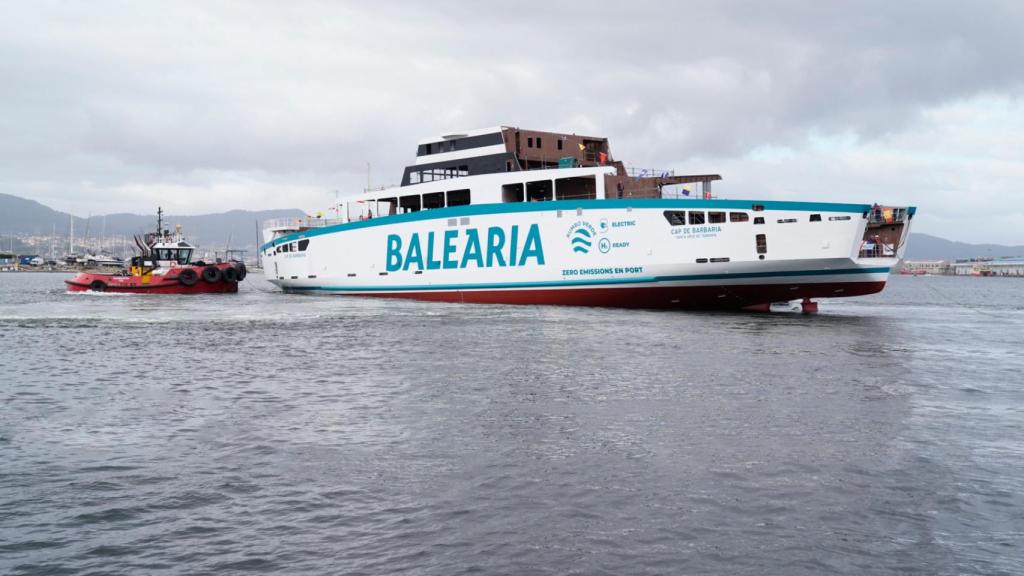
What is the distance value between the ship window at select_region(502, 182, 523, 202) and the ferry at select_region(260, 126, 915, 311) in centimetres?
6

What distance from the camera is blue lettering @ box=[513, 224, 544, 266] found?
38.0 meters

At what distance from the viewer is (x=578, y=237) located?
36969mm

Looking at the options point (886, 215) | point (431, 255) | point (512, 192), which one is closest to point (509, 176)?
point (512, 192)

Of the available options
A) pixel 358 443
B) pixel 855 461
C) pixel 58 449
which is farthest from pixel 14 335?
pixel 855 461

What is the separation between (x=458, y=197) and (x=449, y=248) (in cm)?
369

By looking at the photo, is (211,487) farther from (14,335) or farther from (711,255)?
(711,255)

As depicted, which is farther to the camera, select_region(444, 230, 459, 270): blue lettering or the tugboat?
the tugboat

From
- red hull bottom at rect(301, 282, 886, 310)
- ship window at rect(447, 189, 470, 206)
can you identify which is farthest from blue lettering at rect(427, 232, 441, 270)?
red hull bottom at rect(301, 282, 886, 310)

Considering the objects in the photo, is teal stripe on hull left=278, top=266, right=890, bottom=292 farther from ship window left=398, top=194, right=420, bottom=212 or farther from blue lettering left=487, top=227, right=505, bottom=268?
ship window left=398, top=194, right=420, bottom=212

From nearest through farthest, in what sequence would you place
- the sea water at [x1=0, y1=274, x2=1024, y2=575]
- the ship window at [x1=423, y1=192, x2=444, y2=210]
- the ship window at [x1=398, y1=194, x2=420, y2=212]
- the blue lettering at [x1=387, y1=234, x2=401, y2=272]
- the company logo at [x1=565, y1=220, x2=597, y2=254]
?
the sea water at [x1=0, y1=274, x2=1024, y2=575]
the company logo at [x1=565, y1=220, x2=597, y2=254]
the blue lettering at [x1=387, y1=234, x2=401, y2=272]
the ship window at [x1=423, y1=192, x2=444, y2=210]
the ship window at [x1=398, y1=194, x2=420, y2=212]

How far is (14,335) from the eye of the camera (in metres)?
26.7

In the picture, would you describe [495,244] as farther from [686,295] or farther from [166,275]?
[166,275]

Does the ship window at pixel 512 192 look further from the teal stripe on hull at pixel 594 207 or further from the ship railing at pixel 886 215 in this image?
the ship railing at pixel 886 215

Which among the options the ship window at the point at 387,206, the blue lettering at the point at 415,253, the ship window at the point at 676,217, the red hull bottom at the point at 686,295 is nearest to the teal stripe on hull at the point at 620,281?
the red hull bottom at the point at 686,295
